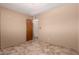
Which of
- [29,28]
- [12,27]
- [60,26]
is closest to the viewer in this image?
[29,28]

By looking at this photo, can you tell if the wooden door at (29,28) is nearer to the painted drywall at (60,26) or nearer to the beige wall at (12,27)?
the beige wall at (12,27)

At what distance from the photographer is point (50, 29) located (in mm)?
4172

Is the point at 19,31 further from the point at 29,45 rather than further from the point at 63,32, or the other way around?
the point at 63,32

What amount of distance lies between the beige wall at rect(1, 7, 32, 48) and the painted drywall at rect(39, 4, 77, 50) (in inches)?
25.1

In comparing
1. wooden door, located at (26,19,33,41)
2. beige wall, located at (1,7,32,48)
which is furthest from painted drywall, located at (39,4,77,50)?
beige wall, located at (1,7,32,48)

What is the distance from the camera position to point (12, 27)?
3.30 metres

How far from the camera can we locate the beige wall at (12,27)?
3254mm

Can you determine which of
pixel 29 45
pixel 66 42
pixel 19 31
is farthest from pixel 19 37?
pixel 66 42

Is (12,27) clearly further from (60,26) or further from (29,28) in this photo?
(60,26)

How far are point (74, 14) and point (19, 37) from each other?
6.24 feet

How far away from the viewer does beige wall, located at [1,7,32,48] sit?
3254mm

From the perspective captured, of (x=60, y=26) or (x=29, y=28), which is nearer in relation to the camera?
(x=29, y=28)

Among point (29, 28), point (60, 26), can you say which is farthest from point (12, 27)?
point (60, 26)

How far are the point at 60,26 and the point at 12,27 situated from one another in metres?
1.72
